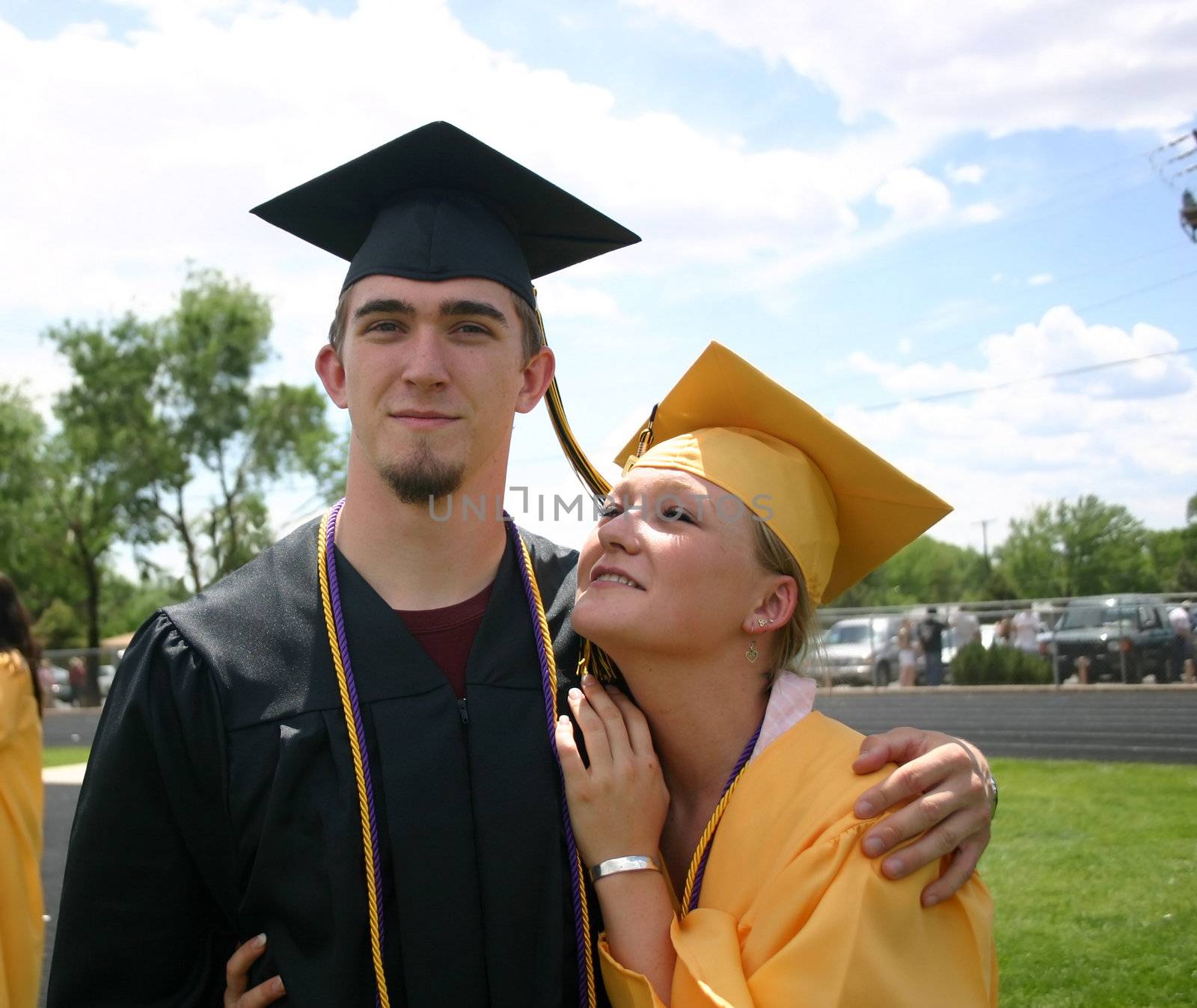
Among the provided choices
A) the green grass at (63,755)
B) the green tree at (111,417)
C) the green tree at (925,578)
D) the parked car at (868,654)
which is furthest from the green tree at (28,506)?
the green tree at (925,578)

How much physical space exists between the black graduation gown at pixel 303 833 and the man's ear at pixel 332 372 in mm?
539

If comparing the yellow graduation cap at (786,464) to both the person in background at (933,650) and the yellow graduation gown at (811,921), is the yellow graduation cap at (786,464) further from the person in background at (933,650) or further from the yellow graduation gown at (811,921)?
the person in background at (933,650)

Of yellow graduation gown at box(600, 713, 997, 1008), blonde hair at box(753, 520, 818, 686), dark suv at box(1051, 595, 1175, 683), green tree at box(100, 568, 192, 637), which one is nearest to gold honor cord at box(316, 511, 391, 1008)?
yellow graduation gown at box(600, 713, 997, 1008)

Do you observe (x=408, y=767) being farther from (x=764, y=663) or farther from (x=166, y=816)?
(x=764, y=663)

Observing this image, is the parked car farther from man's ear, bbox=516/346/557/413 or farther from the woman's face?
the woman's face

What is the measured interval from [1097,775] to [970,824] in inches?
270

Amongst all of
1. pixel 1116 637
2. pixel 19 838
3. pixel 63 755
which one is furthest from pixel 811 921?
pixel 63 755

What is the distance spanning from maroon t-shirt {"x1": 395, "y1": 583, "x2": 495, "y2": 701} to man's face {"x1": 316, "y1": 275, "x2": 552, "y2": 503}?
9.1 inches

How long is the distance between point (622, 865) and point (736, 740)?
0.39 meters

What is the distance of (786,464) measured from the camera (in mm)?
2381

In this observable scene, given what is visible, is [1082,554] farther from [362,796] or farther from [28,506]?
[362,796]

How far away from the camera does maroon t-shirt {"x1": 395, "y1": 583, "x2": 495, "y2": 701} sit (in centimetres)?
221

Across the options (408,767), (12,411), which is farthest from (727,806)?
(12,411)

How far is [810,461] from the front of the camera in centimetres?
247
